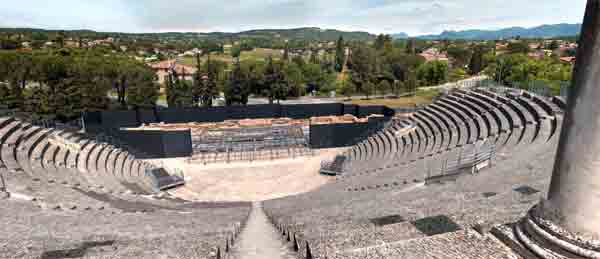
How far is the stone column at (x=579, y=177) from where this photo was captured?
13.5 feet

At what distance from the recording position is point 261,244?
999cm

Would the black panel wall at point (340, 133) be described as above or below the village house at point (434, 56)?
below

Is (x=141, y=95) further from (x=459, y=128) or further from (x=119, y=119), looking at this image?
(x=459, y=128)

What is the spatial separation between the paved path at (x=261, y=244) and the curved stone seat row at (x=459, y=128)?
36.2ft

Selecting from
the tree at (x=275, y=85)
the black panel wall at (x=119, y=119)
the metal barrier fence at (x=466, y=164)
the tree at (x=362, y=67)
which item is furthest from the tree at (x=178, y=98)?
the metal barrier fence at (x=466, y=164)

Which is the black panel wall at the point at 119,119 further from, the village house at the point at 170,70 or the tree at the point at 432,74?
the tree at the point at 432,74

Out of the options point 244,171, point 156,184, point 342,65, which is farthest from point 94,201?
point 342,65

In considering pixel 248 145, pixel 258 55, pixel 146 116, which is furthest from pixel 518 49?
pixel 146 116

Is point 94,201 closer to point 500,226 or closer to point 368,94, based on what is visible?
point 500,226

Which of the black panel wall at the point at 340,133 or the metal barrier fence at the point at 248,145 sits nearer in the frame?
the metal barrier fence at the point at 248,145

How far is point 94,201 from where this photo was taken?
1445 centimetres

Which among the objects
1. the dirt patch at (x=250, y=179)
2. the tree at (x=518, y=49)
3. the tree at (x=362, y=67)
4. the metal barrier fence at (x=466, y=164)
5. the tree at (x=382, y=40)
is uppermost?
the tree at (x=382, y=40)

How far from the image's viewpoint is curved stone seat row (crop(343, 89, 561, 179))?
1772 cm

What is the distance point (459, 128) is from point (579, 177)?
19.1 m
